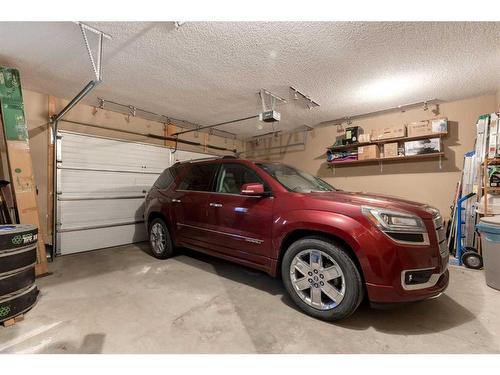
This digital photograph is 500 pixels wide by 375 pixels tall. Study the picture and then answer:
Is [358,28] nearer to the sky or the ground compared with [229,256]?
nearer to the sky

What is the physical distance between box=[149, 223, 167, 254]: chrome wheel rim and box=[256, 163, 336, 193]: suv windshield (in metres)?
2.07

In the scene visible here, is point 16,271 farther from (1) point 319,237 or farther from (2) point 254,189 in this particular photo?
(1) point 319,237

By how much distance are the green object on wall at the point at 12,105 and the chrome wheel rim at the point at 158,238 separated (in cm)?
218

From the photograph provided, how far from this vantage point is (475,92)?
13.2 ft

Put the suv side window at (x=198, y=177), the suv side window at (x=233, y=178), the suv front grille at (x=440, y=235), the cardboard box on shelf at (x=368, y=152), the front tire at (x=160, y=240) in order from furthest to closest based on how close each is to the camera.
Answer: the cardboard box on shelf at (x=368, y=152)
the front tire at (x=160, y=240)
the suv side window at (x=198, y=177)
the suv side window at (x=233, y=178)
the suv front grille at (x=440, y=235)

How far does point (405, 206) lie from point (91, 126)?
5447 millimetres

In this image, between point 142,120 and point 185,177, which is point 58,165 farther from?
point 185,177

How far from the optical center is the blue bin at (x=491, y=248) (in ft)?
8.47

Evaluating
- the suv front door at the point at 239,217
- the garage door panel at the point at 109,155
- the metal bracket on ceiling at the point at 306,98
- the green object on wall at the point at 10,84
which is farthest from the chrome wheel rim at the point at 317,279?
the garage door panel at the point at 109,155

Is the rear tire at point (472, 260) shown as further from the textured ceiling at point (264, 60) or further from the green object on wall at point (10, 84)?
the green object on wall at point (10, 84)

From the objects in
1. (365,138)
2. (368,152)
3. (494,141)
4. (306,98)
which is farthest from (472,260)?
(306,98)
